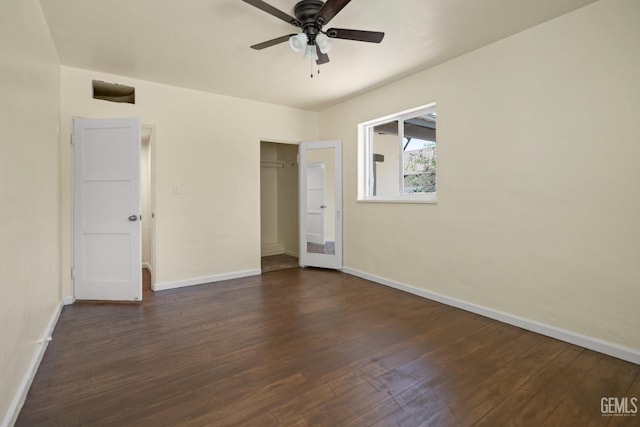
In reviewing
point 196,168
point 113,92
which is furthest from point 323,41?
point 113,92

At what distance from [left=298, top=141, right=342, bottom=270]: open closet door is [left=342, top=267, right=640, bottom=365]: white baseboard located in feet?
4.70

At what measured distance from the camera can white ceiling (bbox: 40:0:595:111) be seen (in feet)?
7.61

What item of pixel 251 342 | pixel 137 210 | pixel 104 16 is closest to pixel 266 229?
pixel 137 210

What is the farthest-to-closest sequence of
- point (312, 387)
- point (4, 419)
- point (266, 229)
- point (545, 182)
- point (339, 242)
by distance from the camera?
point (266, 229) → point (339, 242) → point (545, 182) → point (312, 387) → point (4, 419)

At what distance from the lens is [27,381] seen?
1808mm

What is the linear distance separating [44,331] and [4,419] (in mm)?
1116

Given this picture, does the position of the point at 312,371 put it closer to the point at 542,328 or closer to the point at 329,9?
the point at 542,328

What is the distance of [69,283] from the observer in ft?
11.0

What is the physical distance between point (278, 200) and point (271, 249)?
3.59 feet

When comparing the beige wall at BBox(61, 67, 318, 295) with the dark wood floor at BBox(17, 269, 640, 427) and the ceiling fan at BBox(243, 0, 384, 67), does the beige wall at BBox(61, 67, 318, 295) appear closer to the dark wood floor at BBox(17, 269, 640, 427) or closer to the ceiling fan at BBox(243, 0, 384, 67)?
the dark wood floor at BBox(17, 269, 640, 427)

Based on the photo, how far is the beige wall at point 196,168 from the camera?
3441mm

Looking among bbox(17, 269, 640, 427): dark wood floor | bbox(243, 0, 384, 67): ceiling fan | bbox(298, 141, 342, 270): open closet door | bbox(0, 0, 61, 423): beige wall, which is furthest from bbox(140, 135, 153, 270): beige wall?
Answer: bbox(243, 0, 384, 67): ceiling fan

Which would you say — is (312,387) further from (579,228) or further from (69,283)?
(69,283)

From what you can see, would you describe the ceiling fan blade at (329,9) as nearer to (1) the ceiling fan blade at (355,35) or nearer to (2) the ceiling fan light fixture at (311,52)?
(1) the ceiling fan blade at (355,35)
